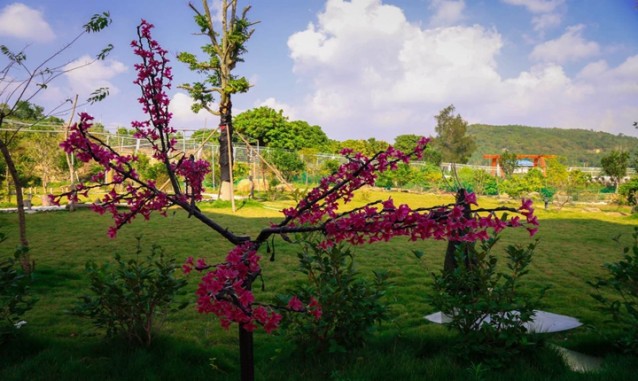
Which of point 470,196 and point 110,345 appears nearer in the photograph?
point 470,196

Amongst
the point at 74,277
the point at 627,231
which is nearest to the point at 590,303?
the point at 74,277

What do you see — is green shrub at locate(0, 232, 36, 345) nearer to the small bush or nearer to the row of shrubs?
the row of shrubs

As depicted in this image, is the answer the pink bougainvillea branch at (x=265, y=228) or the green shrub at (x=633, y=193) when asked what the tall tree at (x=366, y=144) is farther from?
the pink bougainvillea branch at (x=265, y=228)

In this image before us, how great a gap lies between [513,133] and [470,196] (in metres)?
117

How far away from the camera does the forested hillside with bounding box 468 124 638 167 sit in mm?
95812

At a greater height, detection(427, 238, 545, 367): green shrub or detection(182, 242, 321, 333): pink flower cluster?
detection(182, 242, 321, 333): pink flower cluster

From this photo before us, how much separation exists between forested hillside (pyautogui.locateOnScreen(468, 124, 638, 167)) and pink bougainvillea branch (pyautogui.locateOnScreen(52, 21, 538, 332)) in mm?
98191

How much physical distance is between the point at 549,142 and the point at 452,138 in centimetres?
4810

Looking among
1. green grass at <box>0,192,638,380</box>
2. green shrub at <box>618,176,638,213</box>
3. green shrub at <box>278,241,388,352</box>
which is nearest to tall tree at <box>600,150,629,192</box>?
green shrub at <box>618,176,638,213</box>

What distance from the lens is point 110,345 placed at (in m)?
3.66

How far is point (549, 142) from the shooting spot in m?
99.9

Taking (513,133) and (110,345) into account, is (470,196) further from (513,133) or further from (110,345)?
(513,133)

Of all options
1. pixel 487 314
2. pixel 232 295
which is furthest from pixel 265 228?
pixel 487 314

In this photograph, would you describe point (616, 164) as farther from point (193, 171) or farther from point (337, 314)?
point (193, 171)
